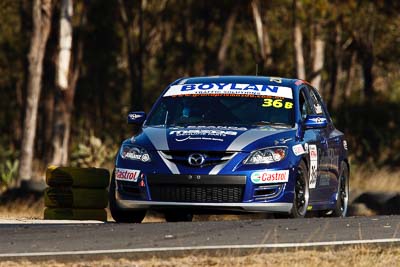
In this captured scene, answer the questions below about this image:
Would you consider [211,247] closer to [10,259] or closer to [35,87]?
[10,259]

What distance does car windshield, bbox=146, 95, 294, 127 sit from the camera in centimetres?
1393

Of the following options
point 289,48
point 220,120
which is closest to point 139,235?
point 220,120

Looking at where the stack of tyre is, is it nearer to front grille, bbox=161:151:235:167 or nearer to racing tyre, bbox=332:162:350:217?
racing tyre, bbox=332:162:350:217

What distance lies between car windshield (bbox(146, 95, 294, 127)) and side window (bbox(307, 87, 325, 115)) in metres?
0.87

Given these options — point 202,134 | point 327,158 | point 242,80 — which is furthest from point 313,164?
point 202,134

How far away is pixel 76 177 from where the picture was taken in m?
16.4

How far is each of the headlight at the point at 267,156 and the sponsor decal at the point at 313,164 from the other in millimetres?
817

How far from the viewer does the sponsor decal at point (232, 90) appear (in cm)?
1438

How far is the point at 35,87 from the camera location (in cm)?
3225

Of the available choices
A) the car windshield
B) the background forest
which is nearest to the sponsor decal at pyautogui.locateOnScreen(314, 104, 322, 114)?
the car windshield

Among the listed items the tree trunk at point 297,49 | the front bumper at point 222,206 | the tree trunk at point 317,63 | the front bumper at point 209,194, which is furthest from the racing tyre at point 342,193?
the tree trunk at point 297,49

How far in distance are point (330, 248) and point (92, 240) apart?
6.06 ft

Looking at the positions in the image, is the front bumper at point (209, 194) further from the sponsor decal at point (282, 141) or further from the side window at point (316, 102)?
the side window at point (316, 102)

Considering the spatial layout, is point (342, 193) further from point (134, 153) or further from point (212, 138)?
point (134, 153)
